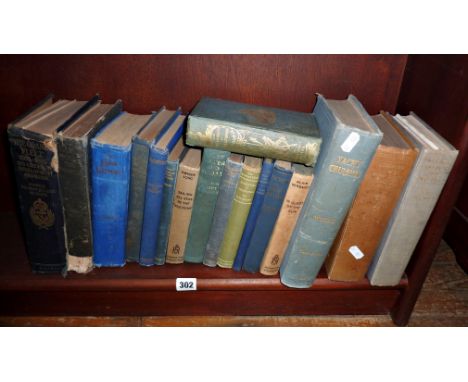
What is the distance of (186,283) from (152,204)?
21 cm

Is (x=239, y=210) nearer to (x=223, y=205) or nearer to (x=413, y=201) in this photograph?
(x=223, y=205)

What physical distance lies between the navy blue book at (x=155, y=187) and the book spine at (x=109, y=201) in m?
0.05

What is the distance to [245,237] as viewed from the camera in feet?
2.84

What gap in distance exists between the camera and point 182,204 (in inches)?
32.5

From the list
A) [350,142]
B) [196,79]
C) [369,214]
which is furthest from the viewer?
[196,79]

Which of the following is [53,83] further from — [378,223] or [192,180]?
[378,223]

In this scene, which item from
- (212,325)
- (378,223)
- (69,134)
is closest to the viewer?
(69,134)

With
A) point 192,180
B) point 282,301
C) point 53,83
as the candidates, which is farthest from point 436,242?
point 53,83

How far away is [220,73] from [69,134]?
40cm

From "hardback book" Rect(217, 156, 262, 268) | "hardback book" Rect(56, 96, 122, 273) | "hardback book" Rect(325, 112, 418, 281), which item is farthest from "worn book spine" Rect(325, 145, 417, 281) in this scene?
"hardback book" Rect(56, 96, 122, 273)

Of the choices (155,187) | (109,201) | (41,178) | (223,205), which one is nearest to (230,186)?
(223,205)

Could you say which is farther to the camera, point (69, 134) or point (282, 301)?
point (282, 301)

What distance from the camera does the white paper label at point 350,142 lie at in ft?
2.26

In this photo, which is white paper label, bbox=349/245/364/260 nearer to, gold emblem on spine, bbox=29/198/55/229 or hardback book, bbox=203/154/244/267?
hardback book, bbox=203/154/244/267
